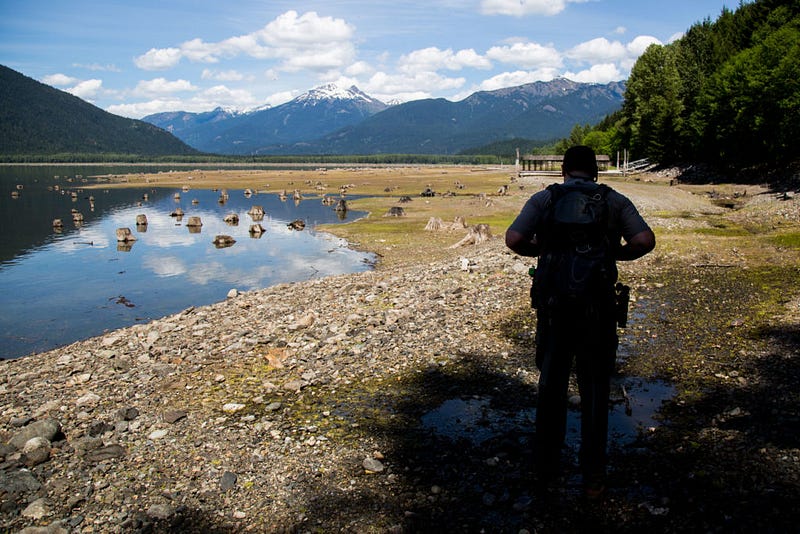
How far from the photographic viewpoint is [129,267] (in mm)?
33938

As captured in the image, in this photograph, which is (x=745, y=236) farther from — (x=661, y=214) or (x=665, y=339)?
(x=665, y=339)

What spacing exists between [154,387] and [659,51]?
339ft

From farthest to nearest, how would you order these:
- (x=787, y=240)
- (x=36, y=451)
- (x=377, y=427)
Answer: (x=787, y=240)
(x=377, y=427)
(x=36, y=451)

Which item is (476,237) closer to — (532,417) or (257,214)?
(532,417)

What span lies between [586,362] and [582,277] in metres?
1.04

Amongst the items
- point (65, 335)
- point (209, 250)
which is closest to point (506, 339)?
point (65, 335)

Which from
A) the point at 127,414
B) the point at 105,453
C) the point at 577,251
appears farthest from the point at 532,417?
the point at 127,414

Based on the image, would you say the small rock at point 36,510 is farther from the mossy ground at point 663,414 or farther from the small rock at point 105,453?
the mossy ground at point 663,414

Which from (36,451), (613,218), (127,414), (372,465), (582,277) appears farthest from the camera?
(127,414)

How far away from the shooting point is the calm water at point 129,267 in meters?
22.7

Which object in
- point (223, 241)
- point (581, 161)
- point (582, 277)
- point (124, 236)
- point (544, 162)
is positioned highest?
point (544, 162)

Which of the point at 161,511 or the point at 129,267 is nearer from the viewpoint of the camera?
the point at 161,511

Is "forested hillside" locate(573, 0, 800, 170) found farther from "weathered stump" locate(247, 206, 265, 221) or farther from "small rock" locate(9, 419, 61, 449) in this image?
"small rock" locate(9, 419, 61, 449)

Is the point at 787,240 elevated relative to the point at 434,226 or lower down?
elevated
